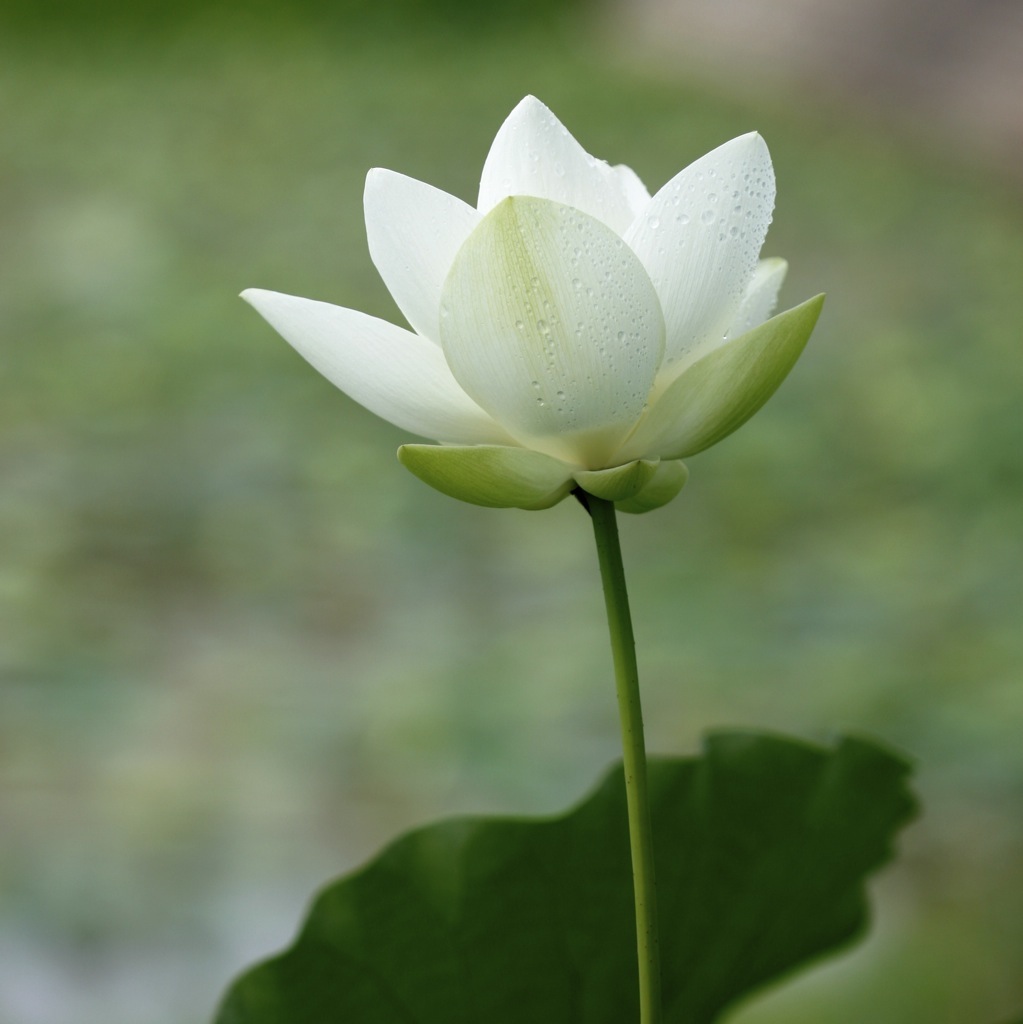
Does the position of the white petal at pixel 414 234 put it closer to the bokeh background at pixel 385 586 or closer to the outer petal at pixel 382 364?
the outer petal at pixel 382 364

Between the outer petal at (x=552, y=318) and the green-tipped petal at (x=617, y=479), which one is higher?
the outer petal at (x=552, y=318)

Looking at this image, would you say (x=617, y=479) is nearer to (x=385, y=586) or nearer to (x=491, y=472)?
(x=491, y=472)

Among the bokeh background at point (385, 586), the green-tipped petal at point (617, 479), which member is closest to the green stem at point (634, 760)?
the green-tipped petal at point (617, 479)

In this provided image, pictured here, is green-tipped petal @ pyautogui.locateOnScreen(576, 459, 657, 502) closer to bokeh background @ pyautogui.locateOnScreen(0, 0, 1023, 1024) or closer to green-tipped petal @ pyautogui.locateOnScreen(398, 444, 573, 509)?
green-tipped petal @ pyautogui.locateOnScreen(398, 444, 573, 509)

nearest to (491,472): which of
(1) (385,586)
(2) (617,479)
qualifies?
(2) (617,479)

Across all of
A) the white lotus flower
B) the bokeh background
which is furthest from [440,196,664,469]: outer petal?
the bokeh background
